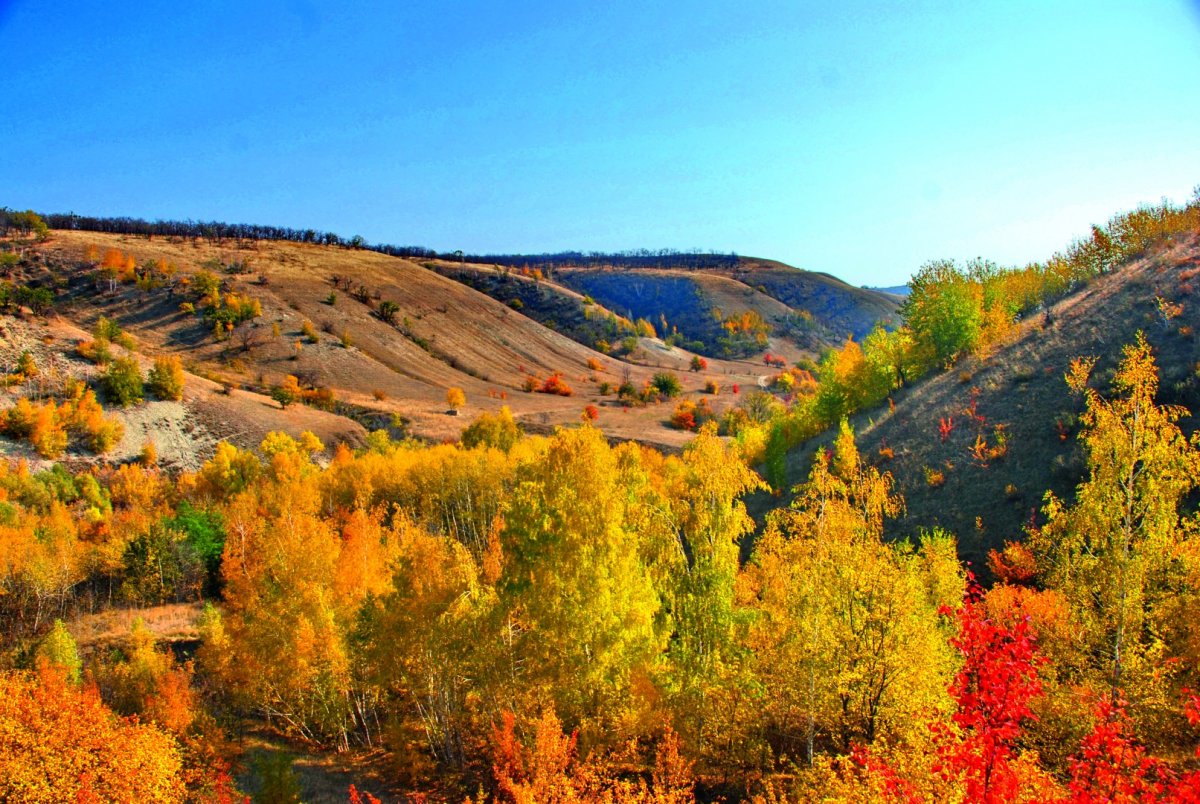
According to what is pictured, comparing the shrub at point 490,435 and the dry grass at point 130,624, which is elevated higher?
the shrub at point 490,435

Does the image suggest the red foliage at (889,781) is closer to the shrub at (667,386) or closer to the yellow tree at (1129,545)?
the yellow tree at (1129,545)

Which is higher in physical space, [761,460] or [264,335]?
[264,335]

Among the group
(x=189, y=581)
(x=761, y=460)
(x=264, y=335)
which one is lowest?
(x=189, y=581)

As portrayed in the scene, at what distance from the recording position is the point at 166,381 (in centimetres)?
9181

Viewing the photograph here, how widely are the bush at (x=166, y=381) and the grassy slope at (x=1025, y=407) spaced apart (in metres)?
85.8

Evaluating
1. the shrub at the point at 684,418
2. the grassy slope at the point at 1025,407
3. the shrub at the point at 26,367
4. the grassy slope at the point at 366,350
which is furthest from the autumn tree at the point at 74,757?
the shrub at the point at 684,418

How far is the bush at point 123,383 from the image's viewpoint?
288ft

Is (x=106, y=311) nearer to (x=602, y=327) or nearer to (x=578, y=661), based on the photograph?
(x=602, y=327)

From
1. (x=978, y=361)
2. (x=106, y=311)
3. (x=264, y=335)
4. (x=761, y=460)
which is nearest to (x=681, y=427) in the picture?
(x=761, y=460)

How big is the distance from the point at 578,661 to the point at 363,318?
481ft

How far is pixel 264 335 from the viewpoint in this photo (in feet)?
436

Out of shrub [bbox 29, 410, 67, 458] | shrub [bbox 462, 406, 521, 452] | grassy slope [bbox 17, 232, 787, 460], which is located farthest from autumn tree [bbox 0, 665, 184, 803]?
grassy slope [bbox 17, 232, 787, 460]

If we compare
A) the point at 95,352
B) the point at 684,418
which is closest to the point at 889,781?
the point at 684,418

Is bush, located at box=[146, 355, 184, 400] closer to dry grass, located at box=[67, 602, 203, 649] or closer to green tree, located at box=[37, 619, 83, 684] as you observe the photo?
dry grass, located at box=[67, 602, 203, 649]
